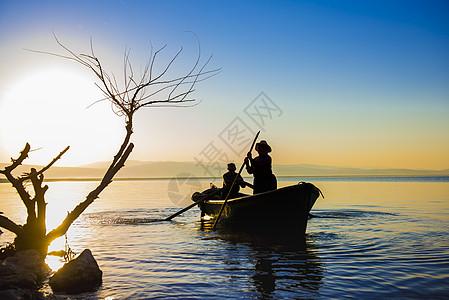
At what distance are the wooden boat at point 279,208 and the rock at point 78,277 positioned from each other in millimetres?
5572

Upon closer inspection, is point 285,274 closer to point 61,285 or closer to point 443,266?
point 443,266

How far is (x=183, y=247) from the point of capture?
10.4 m

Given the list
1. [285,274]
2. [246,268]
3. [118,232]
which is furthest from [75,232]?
[285,274]

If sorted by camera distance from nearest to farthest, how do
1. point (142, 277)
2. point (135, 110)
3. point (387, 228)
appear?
point (142, 277) → point (135, 110) → point (387, 228)

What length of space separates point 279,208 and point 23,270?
22.5ft

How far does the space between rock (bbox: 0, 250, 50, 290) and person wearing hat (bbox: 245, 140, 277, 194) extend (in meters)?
6.42

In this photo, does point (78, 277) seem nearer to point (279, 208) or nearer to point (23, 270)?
point (23, 270)

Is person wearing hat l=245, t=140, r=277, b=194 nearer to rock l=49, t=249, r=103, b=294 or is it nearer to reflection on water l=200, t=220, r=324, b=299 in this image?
reflection on water l=200, t=220, r=324, b=299

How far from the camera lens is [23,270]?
6688 millimetres

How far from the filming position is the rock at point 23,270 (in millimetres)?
6266

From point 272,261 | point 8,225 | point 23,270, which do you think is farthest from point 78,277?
point 272,261

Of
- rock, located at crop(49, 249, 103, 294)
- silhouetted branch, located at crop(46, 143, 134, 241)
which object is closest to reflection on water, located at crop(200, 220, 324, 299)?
rock, located at crop(49, 249, 103, 294)

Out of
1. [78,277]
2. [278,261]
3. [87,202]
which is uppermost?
[87,202]

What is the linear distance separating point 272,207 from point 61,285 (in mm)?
6392
